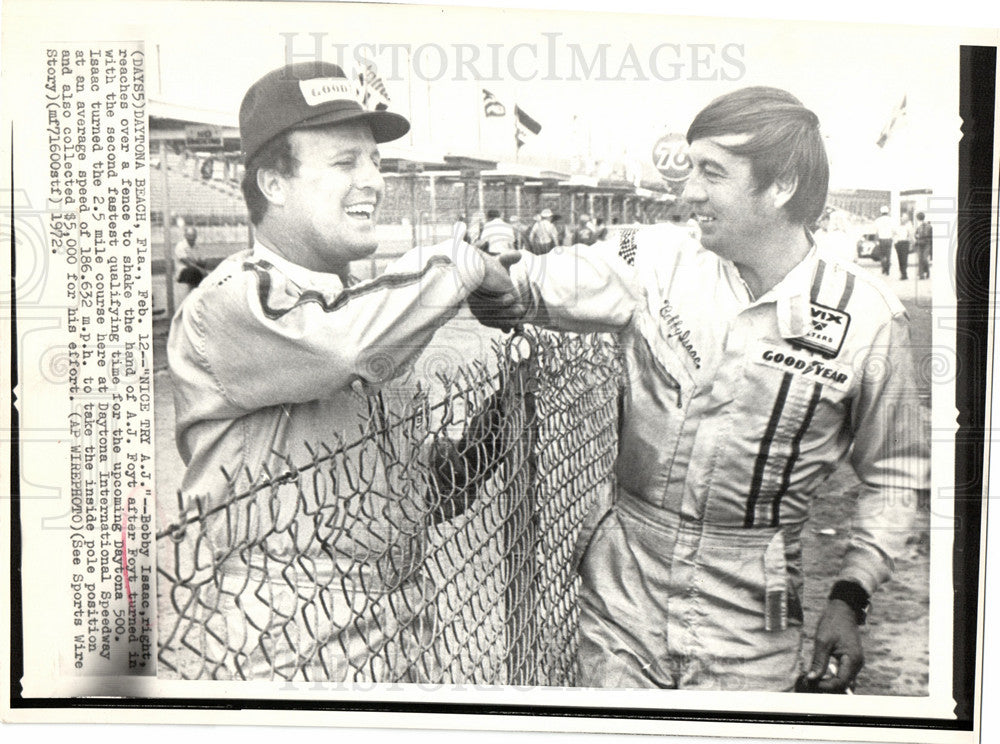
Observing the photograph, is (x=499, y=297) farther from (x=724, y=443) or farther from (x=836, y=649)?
(x=836, y=649)

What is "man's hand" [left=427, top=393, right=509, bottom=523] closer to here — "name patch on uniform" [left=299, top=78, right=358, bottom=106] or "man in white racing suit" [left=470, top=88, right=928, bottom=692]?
"man in white racing suit" [left=470, top=88, right=928, bottom=692]

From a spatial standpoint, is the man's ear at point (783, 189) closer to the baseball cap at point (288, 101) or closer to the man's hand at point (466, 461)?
the man's hand at point (466, 461)

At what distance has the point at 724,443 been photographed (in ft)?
6.63

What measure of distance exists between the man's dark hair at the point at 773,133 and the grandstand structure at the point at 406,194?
16 cm

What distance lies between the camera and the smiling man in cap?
1.98 meters

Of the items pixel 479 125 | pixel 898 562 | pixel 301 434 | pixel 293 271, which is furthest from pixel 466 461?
pixel 898 562

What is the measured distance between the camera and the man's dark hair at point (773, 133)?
199cm

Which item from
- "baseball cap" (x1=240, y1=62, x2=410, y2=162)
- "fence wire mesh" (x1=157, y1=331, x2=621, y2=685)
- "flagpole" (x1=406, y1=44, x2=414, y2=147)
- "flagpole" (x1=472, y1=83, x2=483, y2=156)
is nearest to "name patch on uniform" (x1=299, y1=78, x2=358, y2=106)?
"baseball cap" (x1=240, y1=62, x2=410, y2=162)

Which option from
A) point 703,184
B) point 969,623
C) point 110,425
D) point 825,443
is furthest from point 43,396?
point 969,623

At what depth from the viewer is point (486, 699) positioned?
→ 206cm

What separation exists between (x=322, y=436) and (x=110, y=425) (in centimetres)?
41

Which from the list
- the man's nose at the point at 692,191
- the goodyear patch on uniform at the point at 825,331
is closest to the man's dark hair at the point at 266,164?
the man's nose at the point at 692,191

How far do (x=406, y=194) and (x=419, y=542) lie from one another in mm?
Answer: 654

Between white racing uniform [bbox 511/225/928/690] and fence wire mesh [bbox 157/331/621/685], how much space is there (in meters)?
0.08
